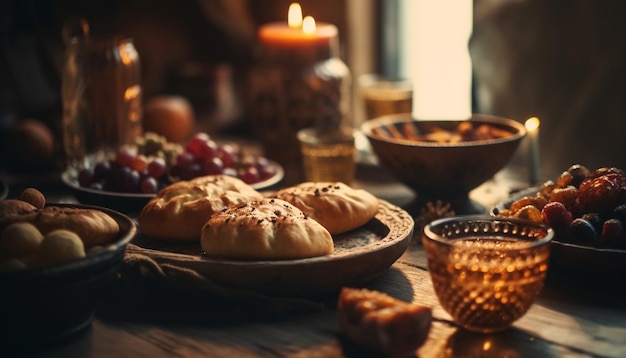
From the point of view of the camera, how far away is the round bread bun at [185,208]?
142cm

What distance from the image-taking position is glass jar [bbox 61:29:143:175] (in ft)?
6.66

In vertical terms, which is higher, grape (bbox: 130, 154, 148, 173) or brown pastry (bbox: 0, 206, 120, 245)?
brown pastry (bbox: 0, 206, 120, 245)

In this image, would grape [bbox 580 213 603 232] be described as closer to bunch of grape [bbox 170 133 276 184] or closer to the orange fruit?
bunch of grape [bbox 170 133 276 184]

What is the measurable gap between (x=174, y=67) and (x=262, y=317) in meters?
2.01

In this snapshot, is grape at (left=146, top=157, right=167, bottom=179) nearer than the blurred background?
Yes

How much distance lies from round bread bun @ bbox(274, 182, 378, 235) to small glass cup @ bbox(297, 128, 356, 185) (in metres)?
0.39

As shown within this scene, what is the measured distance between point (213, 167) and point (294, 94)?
40cm

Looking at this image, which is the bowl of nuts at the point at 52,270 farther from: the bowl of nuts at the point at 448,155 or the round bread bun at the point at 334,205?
the bowl of nuts at the point at 448,155

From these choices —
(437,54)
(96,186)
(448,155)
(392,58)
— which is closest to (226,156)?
(96,186)

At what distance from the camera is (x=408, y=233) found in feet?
4.51

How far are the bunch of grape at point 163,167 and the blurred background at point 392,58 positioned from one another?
43 centimetres

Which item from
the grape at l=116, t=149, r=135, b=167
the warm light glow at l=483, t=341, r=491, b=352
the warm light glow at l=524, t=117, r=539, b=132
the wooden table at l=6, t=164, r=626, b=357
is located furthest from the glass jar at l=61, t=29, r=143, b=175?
the warm light glow at l=483, t=341, r=491, b=352

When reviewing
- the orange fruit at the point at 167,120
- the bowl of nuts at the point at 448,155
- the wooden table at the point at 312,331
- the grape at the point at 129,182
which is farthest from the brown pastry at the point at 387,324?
the orange fruit at the point at 167,120

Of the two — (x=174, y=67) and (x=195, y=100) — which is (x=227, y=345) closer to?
(x=195, y=100)
